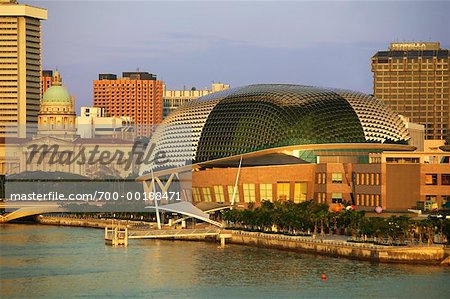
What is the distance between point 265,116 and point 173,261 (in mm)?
53649

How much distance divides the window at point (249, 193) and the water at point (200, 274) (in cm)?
2731

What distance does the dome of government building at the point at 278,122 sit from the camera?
138750 mm

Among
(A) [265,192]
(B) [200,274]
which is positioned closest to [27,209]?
(A) [265,192]

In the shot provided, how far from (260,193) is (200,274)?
4780 centimetres

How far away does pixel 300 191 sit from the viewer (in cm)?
12812

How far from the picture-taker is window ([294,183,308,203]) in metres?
128

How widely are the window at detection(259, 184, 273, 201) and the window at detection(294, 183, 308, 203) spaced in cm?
255

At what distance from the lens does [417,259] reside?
84250mm

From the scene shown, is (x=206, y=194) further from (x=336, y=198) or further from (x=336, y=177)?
(x=336, y=198)

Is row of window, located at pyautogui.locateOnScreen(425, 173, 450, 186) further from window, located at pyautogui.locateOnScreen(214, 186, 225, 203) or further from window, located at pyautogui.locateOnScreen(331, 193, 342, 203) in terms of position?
window, located at pyautogui.locateOnScreen(214, 186, 225, 203)

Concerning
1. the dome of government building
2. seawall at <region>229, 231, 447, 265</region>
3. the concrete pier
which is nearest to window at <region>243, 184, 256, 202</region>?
the dome of government building

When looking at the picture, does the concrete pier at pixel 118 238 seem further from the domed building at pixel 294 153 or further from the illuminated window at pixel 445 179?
the illuminated window at pixel 445 179

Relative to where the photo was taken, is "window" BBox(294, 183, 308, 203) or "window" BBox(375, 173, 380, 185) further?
"window" BBox(294, 183, 308, 203)

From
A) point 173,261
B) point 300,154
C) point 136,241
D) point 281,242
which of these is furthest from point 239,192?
point 173,261
